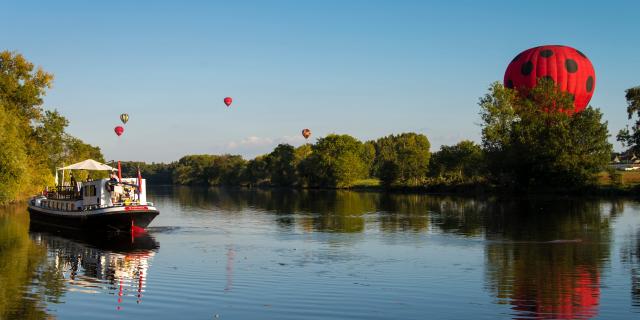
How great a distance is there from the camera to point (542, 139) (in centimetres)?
8775

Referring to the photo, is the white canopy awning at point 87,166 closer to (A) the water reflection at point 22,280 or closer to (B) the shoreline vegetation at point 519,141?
(A) the water reflection at point 22,280

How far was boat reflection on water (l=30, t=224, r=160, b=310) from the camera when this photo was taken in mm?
23922

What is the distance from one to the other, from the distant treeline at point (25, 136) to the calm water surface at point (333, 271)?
40.5ft

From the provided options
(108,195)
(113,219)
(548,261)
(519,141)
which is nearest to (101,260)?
(113,219)

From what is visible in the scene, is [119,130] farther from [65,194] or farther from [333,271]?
[333,271]

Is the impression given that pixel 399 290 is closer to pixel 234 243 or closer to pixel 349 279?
pixel 349 279

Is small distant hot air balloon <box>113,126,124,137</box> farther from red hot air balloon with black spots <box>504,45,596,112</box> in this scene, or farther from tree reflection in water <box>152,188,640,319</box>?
red hot air balloon with black spots <box>504,45,596,112</box>

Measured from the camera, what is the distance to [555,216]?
178 ft

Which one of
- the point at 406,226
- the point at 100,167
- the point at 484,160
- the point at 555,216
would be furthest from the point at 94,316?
the point at 484,160

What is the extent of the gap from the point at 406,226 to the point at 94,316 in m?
31.8

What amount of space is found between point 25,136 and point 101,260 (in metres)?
56.7

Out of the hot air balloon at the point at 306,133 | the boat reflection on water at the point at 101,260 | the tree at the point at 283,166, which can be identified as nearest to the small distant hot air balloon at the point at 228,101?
the boat reflection on water at the point at 101,260

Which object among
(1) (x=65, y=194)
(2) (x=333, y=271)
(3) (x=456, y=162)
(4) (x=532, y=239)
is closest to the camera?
(2) (x=333, y=271)

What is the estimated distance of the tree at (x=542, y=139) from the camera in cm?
Result: 8500
